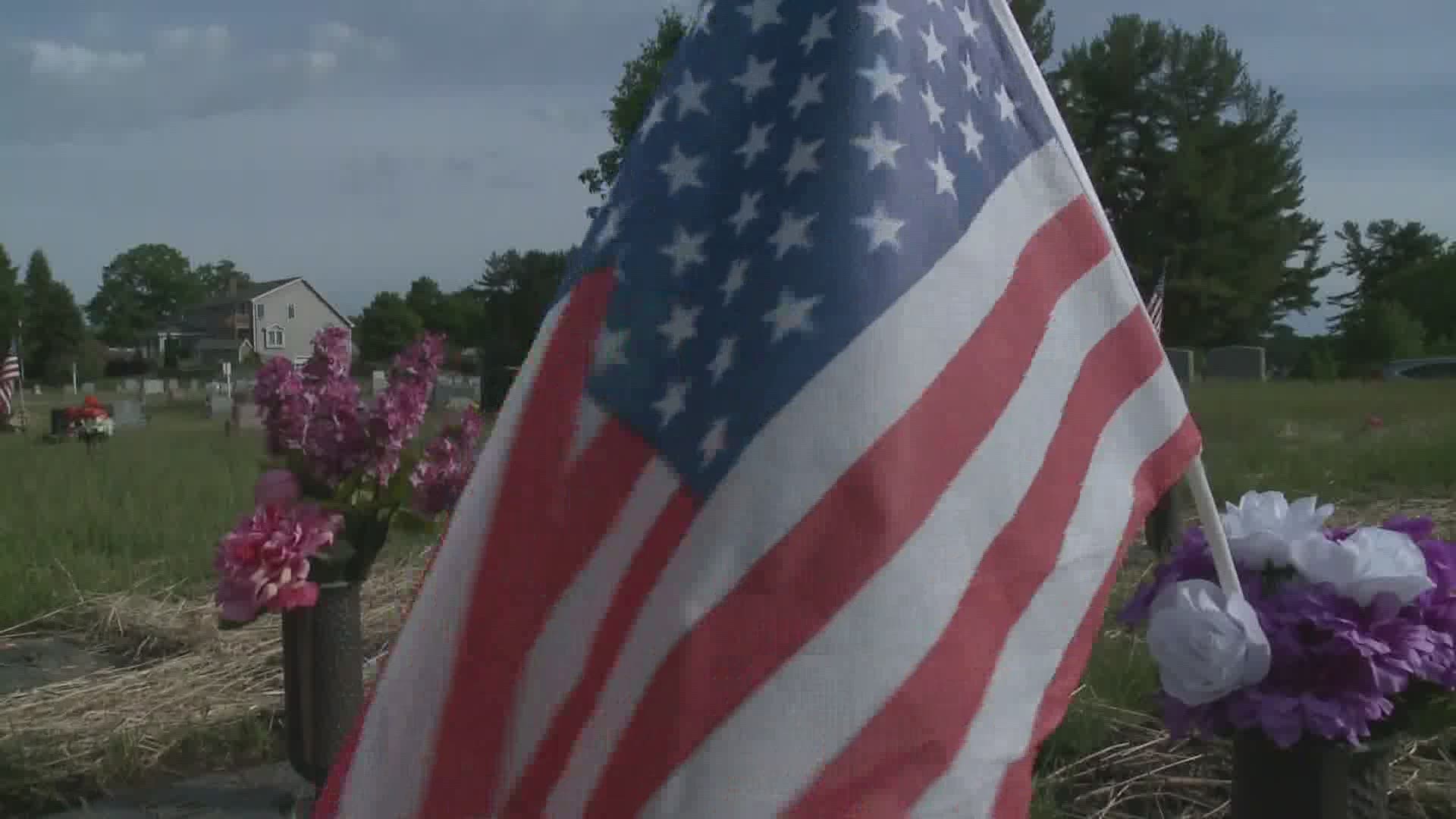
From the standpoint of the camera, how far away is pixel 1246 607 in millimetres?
1776

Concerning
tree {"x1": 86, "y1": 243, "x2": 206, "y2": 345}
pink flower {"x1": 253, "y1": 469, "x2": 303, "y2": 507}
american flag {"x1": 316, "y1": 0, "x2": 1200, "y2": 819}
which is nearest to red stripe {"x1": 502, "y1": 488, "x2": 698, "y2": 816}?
american flag {"x1": 316, "y1": 0, "x2": 1200, "y2": 819}

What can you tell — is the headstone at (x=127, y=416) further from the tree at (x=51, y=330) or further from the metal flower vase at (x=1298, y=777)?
the tree at (x=51, y=330)

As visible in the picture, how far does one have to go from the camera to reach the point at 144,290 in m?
99.4

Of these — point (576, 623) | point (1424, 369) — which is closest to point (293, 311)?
point (1424, 369)

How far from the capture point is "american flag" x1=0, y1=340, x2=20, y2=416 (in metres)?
19.9

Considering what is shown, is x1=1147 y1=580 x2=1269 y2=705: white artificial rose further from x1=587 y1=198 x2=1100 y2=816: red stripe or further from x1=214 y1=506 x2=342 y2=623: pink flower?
x1=214 y1=506 x2=342 y2=623: pink flower

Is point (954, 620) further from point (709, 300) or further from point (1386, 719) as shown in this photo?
point (1386, 719)

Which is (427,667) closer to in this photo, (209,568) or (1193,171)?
(209,568)

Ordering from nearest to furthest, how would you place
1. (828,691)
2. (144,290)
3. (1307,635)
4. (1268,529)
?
(828,691) < (1307,635) < (1268,529) < (144,290)

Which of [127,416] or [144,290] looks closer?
[127,416]

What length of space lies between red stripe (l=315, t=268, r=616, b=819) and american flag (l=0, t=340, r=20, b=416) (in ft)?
69.7

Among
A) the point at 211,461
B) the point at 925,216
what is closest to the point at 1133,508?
the point at 925,216

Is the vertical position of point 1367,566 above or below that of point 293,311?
below

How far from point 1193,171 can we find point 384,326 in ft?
142
